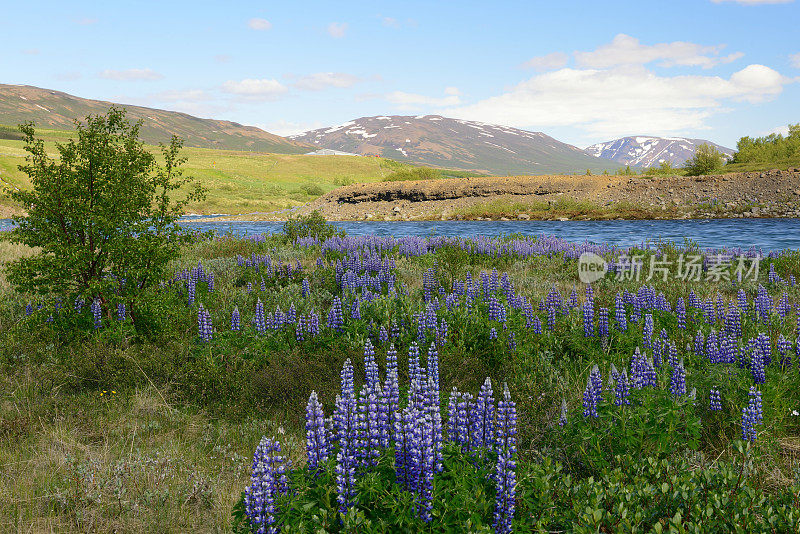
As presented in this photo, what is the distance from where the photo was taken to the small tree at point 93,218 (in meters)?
6.20

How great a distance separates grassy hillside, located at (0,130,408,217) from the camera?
63438mm

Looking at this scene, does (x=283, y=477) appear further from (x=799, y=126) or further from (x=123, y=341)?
(x=799, y=126)

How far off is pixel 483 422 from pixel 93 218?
5.59m

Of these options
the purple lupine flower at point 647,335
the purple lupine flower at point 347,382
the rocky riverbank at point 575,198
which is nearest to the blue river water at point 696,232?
the rocky riverbank at point 575,198

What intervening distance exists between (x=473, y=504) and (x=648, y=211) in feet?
121

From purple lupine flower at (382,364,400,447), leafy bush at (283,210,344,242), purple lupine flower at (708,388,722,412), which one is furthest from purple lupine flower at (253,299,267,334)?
leafy bush at (283,210,344,242)

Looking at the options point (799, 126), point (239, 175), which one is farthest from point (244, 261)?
point (239, 175)

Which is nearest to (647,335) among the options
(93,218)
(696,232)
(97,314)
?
(93,218)

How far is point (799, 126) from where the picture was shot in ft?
187

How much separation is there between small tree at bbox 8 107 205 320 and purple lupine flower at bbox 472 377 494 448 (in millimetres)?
5218

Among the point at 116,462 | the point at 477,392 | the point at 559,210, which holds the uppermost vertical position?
the point at 559,210

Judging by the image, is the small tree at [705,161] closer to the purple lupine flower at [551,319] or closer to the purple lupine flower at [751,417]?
the purple lupine flower at [551,319]

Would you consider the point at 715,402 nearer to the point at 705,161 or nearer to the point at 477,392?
the point at 477,392

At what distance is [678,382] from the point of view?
4.22 meters
